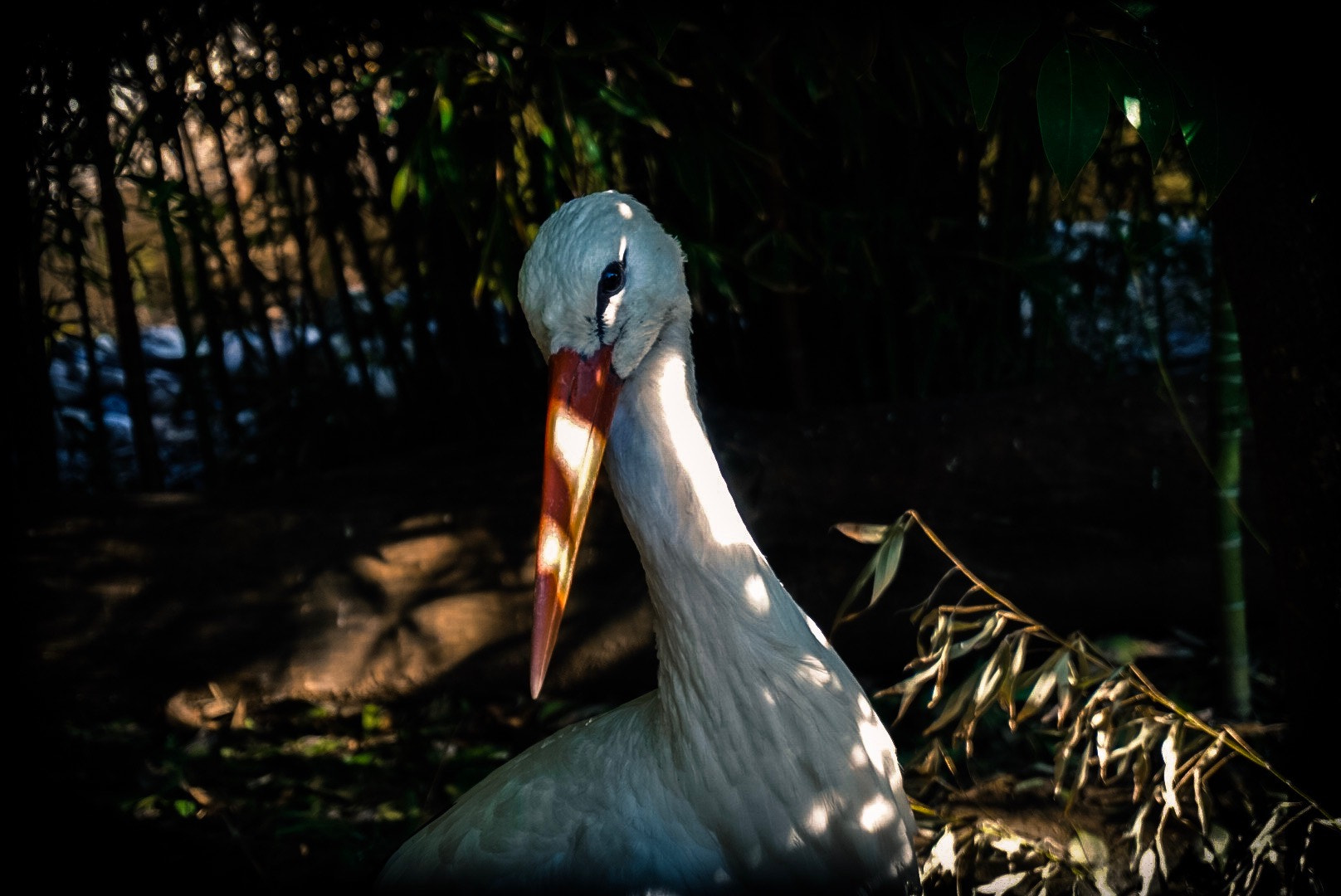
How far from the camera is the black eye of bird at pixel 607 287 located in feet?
3.79

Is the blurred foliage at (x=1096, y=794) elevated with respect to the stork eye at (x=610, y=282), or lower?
lower

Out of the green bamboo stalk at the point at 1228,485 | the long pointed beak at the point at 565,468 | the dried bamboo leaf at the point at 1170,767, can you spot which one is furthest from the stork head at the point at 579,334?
the green bamboo stalk at the point at 1228,485

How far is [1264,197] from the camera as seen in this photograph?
1.31m

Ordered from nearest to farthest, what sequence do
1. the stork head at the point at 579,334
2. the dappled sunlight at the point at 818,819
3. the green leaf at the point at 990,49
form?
the green leaf at the point at 990,49, the stork head at the point at 579,334, the dappled sunlight at the point at 818,819

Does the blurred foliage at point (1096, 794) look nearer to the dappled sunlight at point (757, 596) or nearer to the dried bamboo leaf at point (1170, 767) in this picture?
the dried bamboo leaf at point (1170, 767)

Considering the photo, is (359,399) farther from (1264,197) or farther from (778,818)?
(1264,197)

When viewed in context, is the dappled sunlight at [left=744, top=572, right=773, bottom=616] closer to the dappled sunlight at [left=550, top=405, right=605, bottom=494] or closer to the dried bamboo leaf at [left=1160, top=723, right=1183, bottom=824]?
the dappled sunlight at [left=550, top=405, right=605, bottom=494]

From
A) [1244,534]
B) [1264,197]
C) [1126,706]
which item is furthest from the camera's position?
[1244,534]

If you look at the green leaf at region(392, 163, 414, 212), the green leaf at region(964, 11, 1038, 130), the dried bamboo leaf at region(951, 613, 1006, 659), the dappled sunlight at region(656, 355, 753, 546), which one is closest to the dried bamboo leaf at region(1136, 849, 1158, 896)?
the dried bamboo leaf at region(951, 613, 1006, 659)

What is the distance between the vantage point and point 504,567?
237 centimetres

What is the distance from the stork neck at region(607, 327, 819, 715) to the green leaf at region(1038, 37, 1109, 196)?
0.50 m

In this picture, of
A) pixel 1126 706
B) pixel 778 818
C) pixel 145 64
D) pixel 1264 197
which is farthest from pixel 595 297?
pixel 145 64

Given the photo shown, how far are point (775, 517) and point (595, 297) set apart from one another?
49.3 inches

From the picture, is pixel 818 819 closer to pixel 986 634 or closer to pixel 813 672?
pixel 813 672
